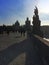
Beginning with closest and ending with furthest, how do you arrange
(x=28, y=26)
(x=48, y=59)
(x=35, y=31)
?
(x=48, y=59), (x=35, y=31), (x=28, y=26)

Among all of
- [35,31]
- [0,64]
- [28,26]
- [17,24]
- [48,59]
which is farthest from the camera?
[17,24]

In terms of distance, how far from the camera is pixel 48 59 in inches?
371

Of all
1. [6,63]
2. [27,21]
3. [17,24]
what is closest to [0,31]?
[27,21]

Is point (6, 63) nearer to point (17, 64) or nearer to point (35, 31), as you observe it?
point (17, 64)

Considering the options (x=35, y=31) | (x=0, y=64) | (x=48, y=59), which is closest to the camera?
(x=48, y=59)

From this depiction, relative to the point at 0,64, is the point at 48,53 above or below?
above

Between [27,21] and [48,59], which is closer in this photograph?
[48,59]

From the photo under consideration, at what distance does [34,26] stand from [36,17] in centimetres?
306

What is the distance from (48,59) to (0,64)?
371 centimetres

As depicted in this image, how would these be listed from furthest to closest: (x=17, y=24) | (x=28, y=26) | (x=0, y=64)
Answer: (x=17, y=24)
(x=28, y=26)
(x=0, y=64)

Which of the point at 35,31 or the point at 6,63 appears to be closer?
the point at 6,63

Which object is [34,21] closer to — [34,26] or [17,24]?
[34,26]

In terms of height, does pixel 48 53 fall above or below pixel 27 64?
above

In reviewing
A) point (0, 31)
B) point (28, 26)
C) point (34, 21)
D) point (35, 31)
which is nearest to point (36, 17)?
point (34, 21)
